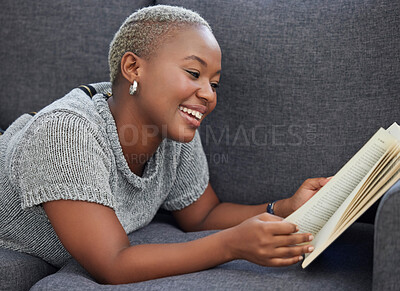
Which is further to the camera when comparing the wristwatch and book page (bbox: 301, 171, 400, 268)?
the wristwatch

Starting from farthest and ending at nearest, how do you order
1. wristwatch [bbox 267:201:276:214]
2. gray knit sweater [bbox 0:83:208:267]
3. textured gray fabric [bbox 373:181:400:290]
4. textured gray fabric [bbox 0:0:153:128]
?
1. textured gray fabric [bbox 0:0:153:128]
2. wristwatch [bbox 267:201:276:214]
3. gray knit sweater [bbox 0:83:208:267]
4. textured gray fabric [bbox 373:181:400:290]

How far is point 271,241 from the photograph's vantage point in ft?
2.96

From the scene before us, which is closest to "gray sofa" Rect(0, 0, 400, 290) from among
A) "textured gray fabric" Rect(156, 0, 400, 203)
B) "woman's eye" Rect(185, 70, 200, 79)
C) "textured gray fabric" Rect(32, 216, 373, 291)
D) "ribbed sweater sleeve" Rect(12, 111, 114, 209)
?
"textured gray fabric" Rect(156, 0, 400, 203)

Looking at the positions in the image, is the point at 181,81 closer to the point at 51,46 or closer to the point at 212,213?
the point at 212,213

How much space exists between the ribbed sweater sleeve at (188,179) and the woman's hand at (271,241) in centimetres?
48

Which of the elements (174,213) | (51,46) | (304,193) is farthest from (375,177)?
(51,46)

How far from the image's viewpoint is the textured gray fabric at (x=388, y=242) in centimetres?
81

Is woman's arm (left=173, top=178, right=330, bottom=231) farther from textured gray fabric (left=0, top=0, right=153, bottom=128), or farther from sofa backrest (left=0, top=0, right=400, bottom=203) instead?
textured gray fabric (left=0, top=0, right=153, bottom=128)

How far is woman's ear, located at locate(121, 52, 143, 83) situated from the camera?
1.16 metres

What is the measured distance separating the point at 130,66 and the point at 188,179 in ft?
1.30

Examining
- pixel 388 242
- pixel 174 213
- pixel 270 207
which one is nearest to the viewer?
pixel 388 242

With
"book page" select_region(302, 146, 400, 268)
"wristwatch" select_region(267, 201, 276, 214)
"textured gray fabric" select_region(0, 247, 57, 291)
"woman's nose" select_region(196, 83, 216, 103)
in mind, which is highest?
"woman's nose" select_region(196, 83, 216, 103)

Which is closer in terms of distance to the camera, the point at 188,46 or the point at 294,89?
the point at 188,46

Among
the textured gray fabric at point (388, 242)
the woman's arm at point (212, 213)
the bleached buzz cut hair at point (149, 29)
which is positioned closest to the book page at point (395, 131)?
the textured gray fabric at point (388, 242)
